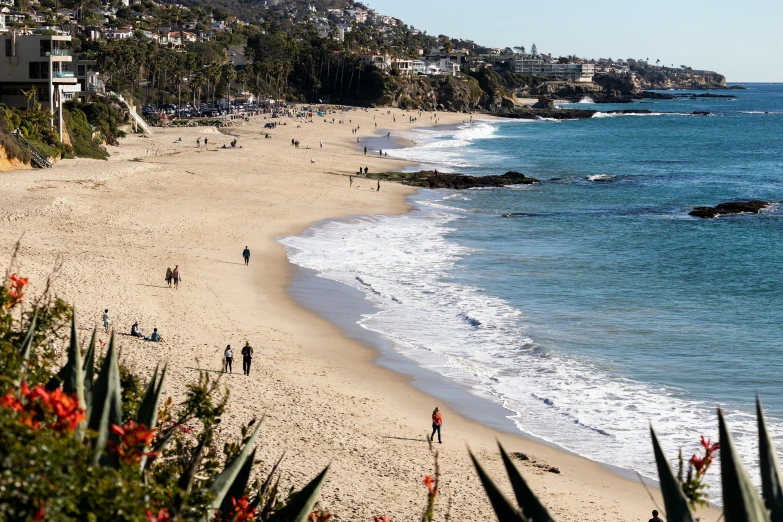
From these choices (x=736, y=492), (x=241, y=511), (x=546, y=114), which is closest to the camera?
(x=736, y=492)

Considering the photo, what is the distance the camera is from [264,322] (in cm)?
2580

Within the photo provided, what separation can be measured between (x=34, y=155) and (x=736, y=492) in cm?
4761

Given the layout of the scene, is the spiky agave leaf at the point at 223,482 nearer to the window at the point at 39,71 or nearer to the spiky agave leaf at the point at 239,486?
the spiky agave leaf at the point at 239,486

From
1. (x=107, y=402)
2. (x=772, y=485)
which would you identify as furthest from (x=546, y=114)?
(x=772, y=485)

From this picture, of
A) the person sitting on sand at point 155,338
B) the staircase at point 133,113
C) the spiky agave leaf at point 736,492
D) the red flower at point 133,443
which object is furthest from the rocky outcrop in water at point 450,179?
the spiky agave leaf at point 736,492

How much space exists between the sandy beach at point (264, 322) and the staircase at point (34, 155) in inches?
50.2

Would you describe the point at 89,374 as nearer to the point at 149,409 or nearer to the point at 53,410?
the point at 149,409

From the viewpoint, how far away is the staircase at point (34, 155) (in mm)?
47713

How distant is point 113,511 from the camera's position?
4.77m

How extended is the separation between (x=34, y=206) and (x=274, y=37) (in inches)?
4978

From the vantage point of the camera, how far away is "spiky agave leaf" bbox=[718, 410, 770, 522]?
471 cm

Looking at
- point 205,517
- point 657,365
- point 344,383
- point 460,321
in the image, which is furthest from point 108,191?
point 205,517

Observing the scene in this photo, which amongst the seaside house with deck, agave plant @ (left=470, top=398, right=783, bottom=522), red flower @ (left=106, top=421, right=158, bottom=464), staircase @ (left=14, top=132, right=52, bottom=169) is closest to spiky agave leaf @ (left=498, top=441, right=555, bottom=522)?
agave plant @ (left=470, top=398, right=783, bottom=522)

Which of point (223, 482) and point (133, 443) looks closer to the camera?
point (133, 443)
